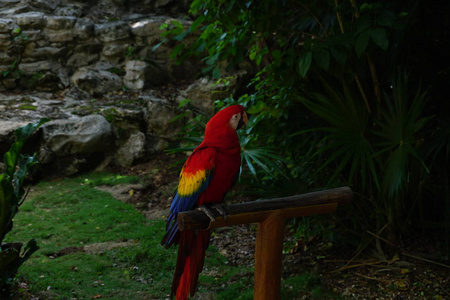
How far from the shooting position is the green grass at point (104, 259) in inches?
101

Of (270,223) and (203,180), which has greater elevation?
(203,180)

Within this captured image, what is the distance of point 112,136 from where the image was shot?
5.25 meters

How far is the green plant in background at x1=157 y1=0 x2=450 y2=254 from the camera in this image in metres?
2.31

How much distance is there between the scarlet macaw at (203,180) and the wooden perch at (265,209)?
99mm

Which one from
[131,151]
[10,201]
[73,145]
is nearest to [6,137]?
[73,145]

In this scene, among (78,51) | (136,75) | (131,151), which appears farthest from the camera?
(78,51)

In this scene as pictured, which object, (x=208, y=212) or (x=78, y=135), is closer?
(x=208, y=212)

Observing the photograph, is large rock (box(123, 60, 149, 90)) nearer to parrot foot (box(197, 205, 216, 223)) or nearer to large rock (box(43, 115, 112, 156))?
large rock (box(43, 115, 112, 156))

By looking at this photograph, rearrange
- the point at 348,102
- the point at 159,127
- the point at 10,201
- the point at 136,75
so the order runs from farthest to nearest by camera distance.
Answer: the point at 136,75 → the point at 159,127 → the point at 348,102 → the point at 10,201

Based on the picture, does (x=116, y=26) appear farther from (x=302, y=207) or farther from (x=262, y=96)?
(x=302, y=207)

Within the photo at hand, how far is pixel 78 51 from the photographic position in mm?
6168

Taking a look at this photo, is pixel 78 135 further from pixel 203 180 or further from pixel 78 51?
pixel 203 180

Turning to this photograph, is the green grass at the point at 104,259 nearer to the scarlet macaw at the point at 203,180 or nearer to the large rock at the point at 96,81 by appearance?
the scarlet macaw at the point at 203,180

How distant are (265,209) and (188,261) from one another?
39 cm
